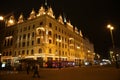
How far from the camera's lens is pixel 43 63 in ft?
143

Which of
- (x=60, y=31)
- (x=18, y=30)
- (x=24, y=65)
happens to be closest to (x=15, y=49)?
(x=18, y=30)

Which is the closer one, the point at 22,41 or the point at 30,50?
the point at 30,50

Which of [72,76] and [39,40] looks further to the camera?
[39,40]

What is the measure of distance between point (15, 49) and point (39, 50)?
46.5ft

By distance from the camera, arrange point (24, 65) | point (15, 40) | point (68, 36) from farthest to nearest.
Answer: point (68, 36) → point (15, 40) → point (24, 65)

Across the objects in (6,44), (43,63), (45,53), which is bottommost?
(43,63)

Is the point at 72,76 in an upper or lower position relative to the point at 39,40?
lower

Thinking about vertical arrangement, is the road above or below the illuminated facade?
below

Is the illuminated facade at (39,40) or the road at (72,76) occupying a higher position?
the illuminated facade at (39,40)

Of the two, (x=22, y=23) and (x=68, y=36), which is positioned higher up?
(x=22, y=23)

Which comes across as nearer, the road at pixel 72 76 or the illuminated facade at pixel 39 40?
the road at pixel 72 76

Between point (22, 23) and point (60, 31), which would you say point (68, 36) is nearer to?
point (60, 31)

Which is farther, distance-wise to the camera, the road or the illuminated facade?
the illuminated facade

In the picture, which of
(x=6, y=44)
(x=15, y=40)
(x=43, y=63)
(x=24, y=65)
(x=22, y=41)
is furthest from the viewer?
(x=6, y=44)
